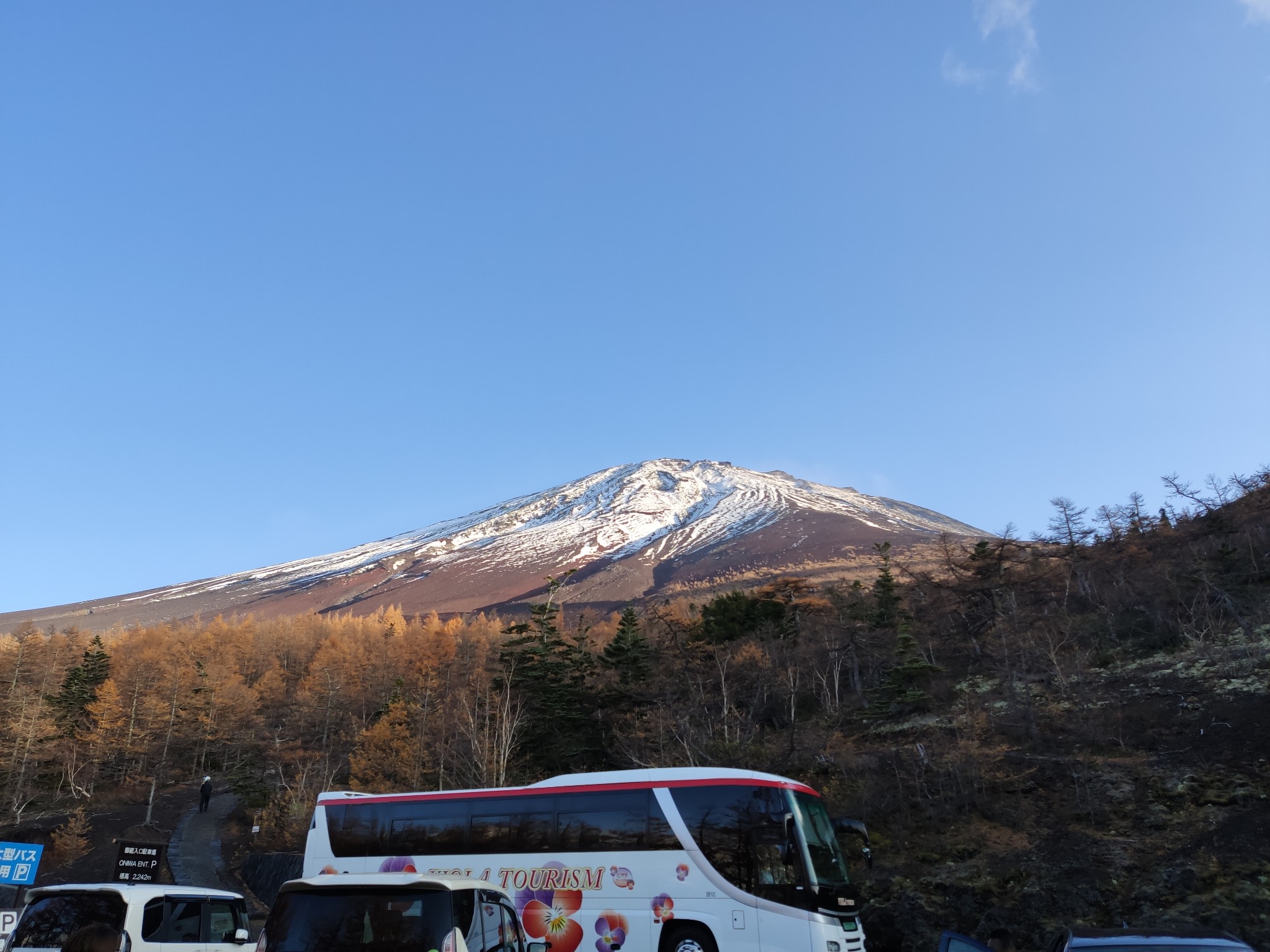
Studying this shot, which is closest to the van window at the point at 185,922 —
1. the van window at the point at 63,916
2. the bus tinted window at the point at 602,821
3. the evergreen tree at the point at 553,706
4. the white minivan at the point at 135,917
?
the white minivan at the point at 135,917

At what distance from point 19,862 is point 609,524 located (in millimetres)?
131164

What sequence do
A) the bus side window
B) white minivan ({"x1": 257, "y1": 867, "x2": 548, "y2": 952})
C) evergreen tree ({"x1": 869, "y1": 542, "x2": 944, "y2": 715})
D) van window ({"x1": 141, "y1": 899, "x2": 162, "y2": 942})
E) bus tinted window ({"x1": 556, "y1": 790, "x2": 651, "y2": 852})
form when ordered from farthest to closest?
evergreen tree ({"x1": 869, "y1": 542, "x2": 944, "y2": 715})
bus tinted window ({"x1": 556, "y1": 790, "x2": 651, "y2": 852})
the bus side window
van window ({"x1": 141, "y1": 899, "x2": 162, "y2": 942})
white minivan ({"x1": 257, "y1": 867, "x2": 548, "y2": 952})

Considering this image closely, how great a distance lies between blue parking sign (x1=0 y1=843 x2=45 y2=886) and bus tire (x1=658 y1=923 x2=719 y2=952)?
28.4 feet

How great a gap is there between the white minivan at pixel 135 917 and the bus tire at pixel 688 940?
524 cm

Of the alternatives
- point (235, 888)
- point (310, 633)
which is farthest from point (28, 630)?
point (235, 888)

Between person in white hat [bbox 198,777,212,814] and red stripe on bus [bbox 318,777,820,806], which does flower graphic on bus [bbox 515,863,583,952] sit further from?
person in white hat [bbox 198,777,212,814]

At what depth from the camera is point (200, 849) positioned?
28.4m

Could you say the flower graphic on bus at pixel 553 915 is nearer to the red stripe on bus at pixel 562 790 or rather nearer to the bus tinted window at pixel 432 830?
the red stripe on bus at pixel 562 790

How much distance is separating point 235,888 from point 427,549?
121046mm

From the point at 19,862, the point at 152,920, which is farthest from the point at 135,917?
the point at 19,862

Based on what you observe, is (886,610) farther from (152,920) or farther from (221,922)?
(152,920)

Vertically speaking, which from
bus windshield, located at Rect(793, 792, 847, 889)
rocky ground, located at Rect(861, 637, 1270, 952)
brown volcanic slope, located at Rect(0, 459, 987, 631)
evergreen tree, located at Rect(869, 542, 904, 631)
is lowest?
rocky ground, located at Rect(861, 637, 1270, 952)

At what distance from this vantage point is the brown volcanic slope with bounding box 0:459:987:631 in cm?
10056

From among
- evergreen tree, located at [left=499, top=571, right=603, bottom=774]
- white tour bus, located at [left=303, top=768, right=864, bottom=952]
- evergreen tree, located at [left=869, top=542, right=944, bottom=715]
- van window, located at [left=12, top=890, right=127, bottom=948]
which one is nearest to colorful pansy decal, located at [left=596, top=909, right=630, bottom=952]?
white tour bus, located at [left=303, top=768, right=864, bottom=952]
